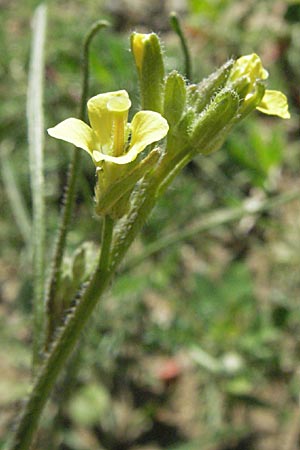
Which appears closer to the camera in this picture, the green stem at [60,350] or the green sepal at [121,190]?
the green sepal at [121,190]

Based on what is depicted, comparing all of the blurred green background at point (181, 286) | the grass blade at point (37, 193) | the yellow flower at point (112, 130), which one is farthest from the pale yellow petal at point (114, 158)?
the blurred green background at point (181, 286)

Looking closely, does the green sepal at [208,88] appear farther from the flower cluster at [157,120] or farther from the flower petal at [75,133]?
the flower petal at [75,133]

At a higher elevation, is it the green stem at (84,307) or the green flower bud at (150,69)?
the green flower bud at (150,69)

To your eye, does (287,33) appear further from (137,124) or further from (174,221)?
(137,124)

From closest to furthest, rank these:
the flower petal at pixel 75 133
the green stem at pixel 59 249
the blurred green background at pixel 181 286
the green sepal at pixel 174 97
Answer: the flower petal at pixel 75 133 → the green sepal at pixel 174 97 → the green stem at pixel 59 249 → the blurred green background at pixel 181 286

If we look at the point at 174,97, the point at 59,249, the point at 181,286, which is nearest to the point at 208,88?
the point at 174,97

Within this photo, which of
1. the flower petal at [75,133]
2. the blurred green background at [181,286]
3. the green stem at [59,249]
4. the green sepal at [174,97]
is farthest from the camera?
the blurred green background at [181,286]
